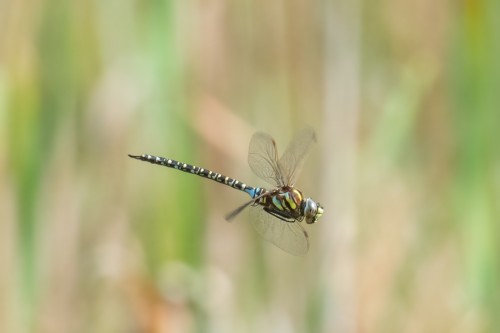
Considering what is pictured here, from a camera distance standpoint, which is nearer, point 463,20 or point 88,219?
point 463,20

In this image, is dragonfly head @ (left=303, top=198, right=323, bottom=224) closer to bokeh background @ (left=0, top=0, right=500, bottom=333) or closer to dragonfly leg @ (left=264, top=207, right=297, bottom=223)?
dragonfly leg @ (left=264, top=207, right=297, bottom=223)

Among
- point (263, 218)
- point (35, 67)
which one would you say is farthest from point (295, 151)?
point (35, 67)

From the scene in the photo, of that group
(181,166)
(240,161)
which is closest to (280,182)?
(181,166)

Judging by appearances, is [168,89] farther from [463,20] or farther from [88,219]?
[463,20]

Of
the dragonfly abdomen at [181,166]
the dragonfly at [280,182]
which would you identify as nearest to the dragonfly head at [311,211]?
the dragonfly at [280,182]

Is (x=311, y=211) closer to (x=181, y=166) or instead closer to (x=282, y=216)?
(x=282, y=216)

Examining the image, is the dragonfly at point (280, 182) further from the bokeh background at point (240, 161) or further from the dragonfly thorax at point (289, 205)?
the bokeh background at point (240, 161)
